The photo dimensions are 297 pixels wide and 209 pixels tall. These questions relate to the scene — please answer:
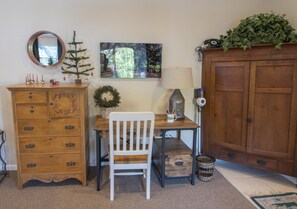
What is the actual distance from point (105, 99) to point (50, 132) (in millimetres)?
745

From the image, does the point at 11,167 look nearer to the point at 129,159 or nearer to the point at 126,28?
the point at 129,159

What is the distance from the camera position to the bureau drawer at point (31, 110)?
2549mm

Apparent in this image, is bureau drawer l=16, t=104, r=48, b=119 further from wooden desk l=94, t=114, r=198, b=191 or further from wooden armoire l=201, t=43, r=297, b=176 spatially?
wooden armoire l=201, t=43, r=297, b=176

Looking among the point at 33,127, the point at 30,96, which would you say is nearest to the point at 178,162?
the point at 33,127

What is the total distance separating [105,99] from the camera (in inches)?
117

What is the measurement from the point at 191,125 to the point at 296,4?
191 centimetres

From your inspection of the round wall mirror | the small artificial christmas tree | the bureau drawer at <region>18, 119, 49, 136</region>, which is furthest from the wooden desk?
the round wall mirror

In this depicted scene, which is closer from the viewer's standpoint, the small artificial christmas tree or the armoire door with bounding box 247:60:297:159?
the armoire door with bounding box 247:60:297:159

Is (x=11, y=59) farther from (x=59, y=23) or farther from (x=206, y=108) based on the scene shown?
(x=206, y=108)

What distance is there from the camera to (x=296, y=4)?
2828mm

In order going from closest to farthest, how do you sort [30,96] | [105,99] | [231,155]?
1. [30,96]
2. [105,99]
3. [231,155]

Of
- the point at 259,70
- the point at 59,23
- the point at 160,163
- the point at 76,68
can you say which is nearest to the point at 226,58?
the point at 259,70

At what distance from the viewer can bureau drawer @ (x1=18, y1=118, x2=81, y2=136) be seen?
2590mm

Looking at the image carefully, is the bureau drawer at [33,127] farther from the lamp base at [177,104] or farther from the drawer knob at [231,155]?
the drawer knob at [231,155]
